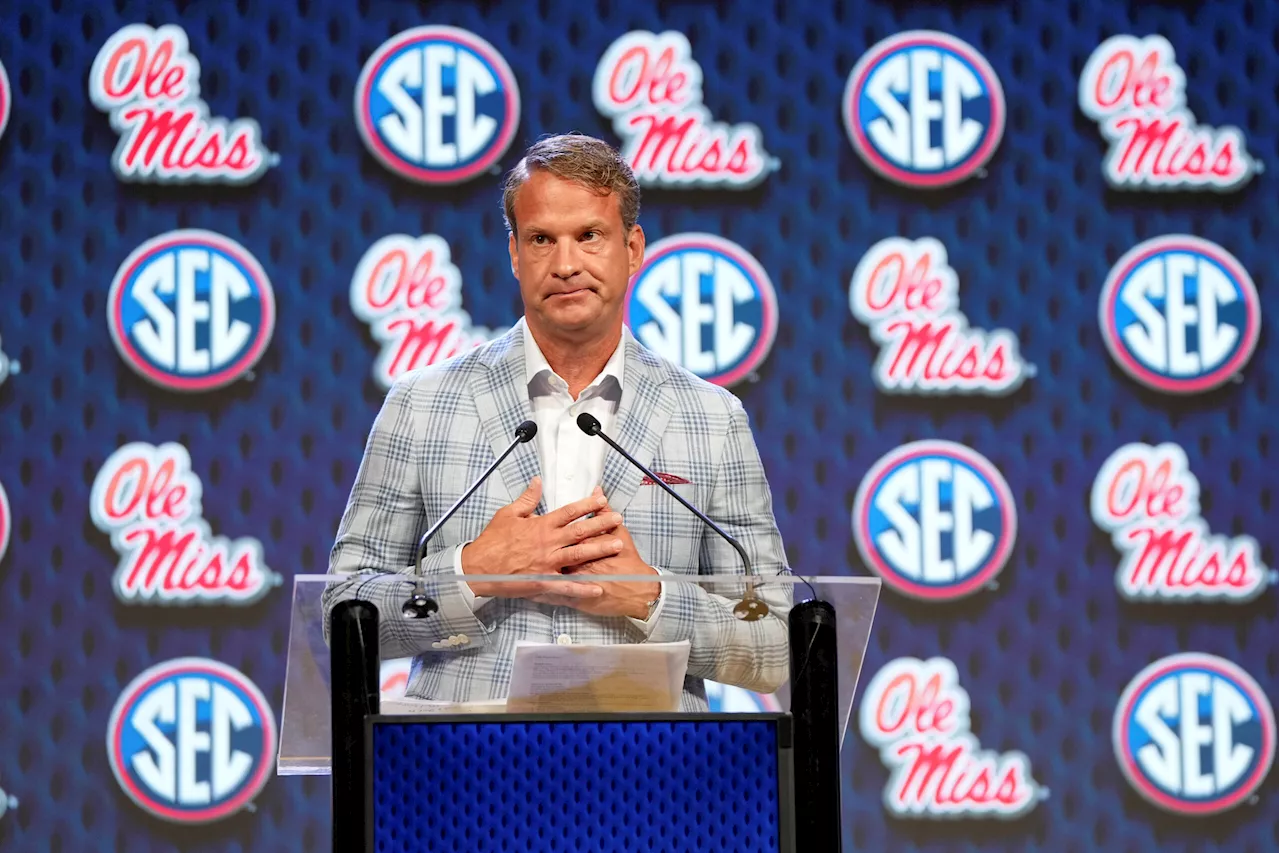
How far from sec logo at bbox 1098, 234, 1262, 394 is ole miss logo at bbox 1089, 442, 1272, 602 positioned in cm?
25

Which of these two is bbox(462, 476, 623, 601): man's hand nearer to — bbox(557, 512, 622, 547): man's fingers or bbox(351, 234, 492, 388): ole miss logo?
bbox(557, 512, 622, 547): man's fingers

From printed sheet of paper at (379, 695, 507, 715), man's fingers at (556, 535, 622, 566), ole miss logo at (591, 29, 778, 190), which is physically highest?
ole miss logo at (591, 29, 778, 190)

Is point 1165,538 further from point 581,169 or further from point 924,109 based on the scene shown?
point 581,169

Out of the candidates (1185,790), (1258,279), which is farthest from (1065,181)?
(1185,790)

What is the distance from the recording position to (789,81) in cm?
434

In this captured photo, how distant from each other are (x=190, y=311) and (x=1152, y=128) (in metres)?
2.85

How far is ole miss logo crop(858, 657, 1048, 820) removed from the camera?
4215 mm

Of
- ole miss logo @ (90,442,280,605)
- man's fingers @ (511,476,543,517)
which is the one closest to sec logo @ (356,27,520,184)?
ole miss logo @ (90,442,280,605)

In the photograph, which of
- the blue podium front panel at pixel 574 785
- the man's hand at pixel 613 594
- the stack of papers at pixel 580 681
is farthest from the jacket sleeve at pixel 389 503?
the blue podium front panel at pixel 574 785

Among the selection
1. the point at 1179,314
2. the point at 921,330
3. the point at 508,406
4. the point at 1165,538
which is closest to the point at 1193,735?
the point at 1165,538

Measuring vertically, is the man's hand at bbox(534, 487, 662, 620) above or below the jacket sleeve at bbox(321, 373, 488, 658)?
below

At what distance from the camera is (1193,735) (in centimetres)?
430

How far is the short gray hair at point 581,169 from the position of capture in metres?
2.16

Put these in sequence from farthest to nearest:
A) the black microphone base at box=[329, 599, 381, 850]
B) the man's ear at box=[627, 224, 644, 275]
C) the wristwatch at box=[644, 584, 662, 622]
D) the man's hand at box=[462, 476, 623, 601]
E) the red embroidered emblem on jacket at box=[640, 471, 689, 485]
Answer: the man's ear at box=[627, 224, 644, 275] → the red embroidered emblem on jacket at box=[640, 471, 689, 485] → the man's hand at box=[462, 476, 623, 601] → the wristwatch at box=[644, 584, 662, 622] → the black microphone base at box=[329, 599, 381, 850]
